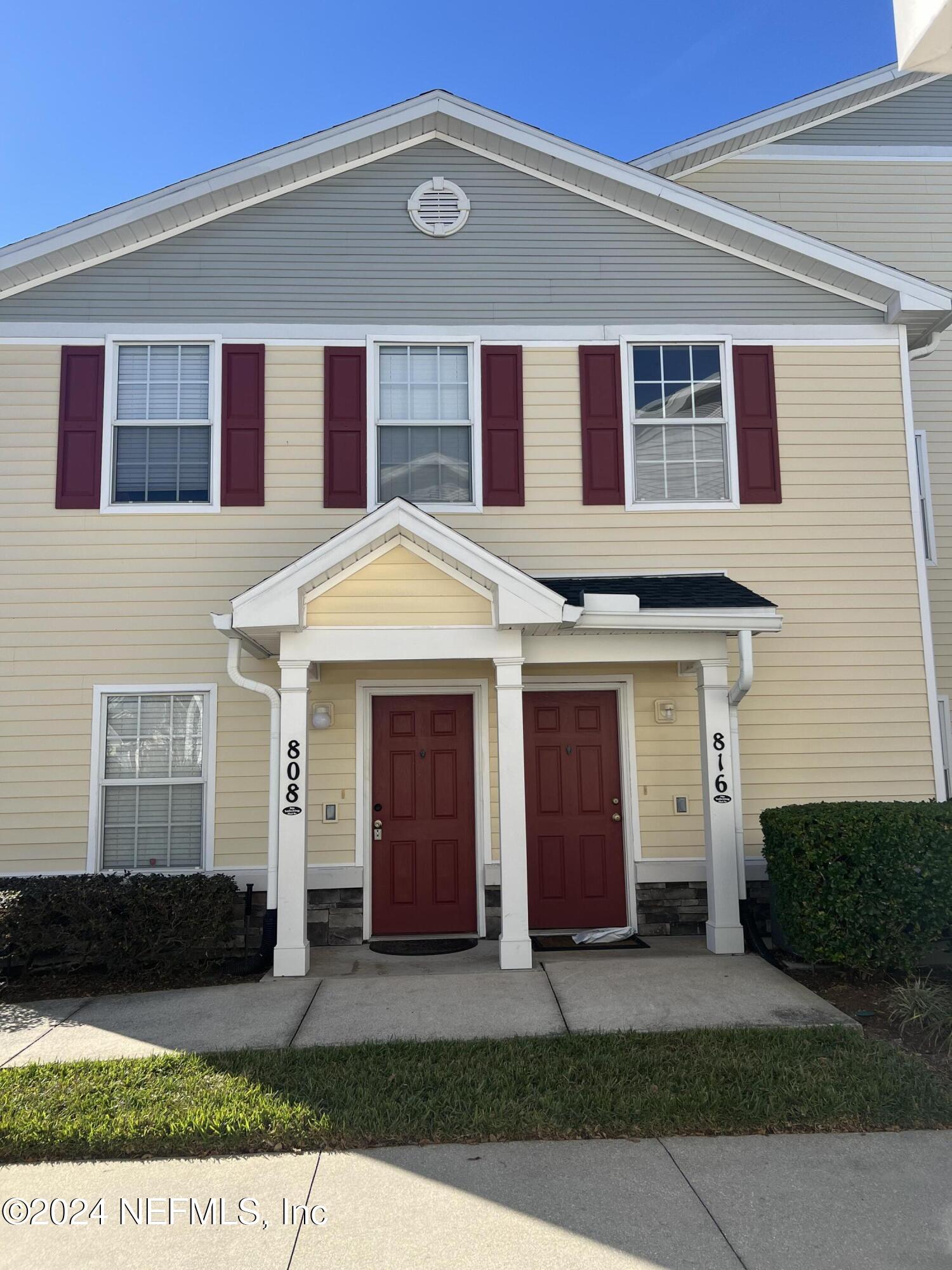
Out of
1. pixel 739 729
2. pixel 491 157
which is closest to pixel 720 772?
pixel 739 729

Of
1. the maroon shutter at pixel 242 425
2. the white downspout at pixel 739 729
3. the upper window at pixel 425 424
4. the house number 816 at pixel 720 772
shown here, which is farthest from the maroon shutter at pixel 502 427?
the house number 816 at pixel 720 772

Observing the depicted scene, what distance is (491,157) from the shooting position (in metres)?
8.95

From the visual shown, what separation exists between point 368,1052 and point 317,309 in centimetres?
645

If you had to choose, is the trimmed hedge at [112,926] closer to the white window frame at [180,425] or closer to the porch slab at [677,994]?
the porch slab at [677,994]

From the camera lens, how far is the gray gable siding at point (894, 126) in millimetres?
10953

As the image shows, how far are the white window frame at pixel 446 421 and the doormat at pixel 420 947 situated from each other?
3.81m

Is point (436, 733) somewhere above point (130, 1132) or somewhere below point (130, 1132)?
above

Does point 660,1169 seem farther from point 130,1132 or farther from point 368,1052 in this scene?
point 130,1132

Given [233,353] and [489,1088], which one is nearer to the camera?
[489,1088]

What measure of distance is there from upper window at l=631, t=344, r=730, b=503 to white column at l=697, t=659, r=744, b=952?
1946 millimetres

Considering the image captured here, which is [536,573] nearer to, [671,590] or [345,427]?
[671,590]

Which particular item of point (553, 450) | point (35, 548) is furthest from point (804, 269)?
point (35, 548)

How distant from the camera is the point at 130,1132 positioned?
426 cm

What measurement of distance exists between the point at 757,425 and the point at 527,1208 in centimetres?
704
